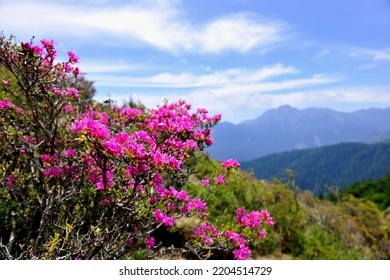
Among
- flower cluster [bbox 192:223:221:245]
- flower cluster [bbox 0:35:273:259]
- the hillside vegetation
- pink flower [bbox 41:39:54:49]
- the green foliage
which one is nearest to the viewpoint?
flower cluster [bbox 0:35:273:259]

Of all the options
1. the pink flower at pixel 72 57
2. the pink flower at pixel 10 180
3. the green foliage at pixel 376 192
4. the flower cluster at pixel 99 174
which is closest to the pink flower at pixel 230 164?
the flower cluster at pixel 99 174

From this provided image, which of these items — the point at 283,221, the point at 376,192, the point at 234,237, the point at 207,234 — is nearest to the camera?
the point at 234,237

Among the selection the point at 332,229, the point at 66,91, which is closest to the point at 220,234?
the point at 66,91

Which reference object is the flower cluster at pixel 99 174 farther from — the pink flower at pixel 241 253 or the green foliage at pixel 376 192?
the green foliage at pixel 376 192

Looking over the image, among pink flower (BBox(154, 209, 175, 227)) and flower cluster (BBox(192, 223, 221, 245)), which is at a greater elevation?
pink flower (BBox(154, 209, 175, 227))

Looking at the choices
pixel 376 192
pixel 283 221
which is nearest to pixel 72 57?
pixel 283 221

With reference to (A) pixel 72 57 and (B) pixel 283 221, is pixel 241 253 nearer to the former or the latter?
(A) pixel 72 57

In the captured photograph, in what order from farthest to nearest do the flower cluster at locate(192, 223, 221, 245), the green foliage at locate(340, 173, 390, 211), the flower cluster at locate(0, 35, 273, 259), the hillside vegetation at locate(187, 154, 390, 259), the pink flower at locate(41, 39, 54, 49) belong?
1. the green foliage at locate(340, 173, 390, 211)
2. the hillside vegetation at locate(187, 154, 390, 259)
3. the flower cluster at locate(192, 223, 221, 245)
4. the pink flower at locate(41, 39, 54, 49)
5. the flower cluster at locate(0, 35, 273, 259)

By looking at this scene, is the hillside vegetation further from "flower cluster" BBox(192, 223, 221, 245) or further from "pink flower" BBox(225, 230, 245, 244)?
"pink flower" BBox(225, 230, 245, 244)

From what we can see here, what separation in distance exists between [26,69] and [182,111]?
234cm

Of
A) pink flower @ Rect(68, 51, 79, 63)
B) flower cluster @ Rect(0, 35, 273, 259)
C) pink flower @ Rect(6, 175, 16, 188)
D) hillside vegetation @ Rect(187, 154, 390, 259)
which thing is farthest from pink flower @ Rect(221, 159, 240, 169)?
hillside vegetation @ Rect(187, 154, 390, 259)

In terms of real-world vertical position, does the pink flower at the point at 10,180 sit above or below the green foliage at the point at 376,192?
above

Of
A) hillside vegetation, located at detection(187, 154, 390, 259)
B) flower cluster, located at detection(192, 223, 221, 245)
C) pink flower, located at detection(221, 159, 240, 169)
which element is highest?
pink flower, located at detection(221, 159, 240, 169)
